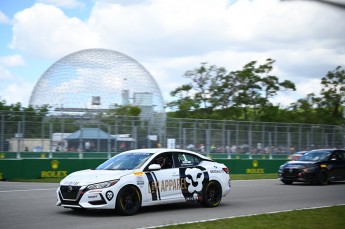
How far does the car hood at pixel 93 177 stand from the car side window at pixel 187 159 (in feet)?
5.87

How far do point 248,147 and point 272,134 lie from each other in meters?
2.36

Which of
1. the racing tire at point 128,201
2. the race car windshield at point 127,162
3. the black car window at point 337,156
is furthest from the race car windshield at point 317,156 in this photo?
the racing tire at point 128,201

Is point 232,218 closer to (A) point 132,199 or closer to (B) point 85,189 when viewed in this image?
(A) point 132,199

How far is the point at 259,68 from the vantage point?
170 feet

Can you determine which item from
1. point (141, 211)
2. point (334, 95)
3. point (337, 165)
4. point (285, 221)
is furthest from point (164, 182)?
point (334, 95)

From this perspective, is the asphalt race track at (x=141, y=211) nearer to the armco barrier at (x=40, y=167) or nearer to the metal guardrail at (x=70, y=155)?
the armco barrier at (x=40, y=167)

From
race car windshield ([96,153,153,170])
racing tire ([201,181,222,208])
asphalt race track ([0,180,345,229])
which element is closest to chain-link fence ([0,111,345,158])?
asphalt race track ([0,180,345,229])

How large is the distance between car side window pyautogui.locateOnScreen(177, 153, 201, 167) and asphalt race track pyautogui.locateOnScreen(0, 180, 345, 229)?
1090 mm

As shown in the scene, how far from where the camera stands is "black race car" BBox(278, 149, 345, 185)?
72.5ft

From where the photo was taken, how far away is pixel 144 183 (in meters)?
12.2

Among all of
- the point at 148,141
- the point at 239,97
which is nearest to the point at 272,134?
the point at 148,141

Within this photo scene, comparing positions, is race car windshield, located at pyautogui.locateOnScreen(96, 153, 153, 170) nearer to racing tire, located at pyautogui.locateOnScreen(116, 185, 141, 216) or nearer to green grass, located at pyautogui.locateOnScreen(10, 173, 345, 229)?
racing tire, located at pyautogui.locateOnScreen(116, 185, 141, 216)

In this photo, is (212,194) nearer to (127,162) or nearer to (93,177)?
(127,162)

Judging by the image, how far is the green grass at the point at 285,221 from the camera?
10.3 meters
